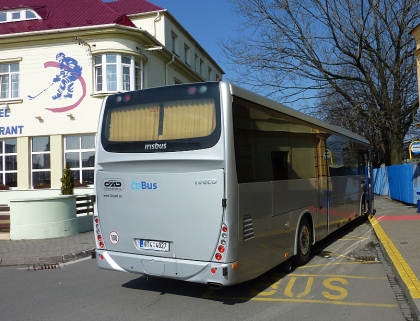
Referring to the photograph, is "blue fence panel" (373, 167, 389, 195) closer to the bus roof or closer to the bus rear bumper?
the bus roof

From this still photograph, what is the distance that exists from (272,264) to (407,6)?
63.3ft

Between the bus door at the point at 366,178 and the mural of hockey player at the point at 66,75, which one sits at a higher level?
the mural of hockey player at the point at 66,75

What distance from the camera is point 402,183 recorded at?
19.8m

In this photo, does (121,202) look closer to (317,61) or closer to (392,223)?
(392,223)

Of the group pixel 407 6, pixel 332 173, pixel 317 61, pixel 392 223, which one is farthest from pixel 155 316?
pixel 407 6

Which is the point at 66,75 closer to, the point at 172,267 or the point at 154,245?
the point at 154,245

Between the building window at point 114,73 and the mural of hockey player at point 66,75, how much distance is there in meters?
1.01

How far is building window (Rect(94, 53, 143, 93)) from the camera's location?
811 inches

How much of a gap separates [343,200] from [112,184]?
6.94m

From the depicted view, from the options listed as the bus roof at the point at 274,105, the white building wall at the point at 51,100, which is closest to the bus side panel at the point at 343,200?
the bus roof at the point at 274,105

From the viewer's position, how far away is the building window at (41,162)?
2145 centimetres

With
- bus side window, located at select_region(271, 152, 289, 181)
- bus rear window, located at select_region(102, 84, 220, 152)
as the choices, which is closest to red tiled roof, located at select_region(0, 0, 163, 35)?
bus rear window, located at select_region(102, 84, 220, 152)

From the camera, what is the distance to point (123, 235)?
6262 mm

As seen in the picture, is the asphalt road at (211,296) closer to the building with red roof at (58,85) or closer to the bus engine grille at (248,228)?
the bus engine grille at (248,228)
